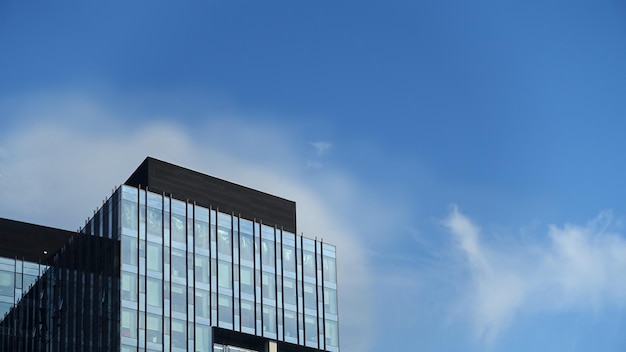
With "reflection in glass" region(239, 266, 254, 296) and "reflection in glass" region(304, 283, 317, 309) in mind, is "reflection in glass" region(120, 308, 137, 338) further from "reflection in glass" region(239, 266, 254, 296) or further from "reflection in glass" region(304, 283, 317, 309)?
"reflection in glass" region(304, 283, 317, 309)

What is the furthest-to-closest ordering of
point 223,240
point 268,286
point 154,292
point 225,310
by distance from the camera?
point 268,286 → point 223,240 → point 225,310 → point 154,292

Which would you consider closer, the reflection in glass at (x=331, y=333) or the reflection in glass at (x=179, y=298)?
the reflection in glass at (x=179, y=298)

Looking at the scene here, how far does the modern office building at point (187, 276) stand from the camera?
123 metres

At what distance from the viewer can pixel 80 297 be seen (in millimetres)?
130250

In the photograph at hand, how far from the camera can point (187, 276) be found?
126312 mm

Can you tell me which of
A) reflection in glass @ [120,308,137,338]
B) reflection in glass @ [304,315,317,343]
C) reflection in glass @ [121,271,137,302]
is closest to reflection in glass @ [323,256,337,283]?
reflection in glass @ [304,315,317,343]

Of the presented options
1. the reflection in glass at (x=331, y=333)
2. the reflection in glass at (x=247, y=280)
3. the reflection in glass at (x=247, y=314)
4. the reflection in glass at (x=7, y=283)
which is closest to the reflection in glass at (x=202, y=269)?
the reflection in glass at (x=247, y=280)

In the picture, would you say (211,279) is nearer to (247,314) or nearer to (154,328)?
(247,314)

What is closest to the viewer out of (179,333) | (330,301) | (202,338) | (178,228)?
(179,333)

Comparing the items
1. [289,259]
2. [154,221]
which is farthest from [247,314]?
[154,221]

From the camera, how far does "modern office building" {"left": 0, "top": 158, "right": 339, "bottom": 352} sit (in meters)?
123

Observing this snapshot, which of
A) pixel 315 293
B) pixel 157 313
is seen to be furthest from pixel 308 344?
pixel 157 313

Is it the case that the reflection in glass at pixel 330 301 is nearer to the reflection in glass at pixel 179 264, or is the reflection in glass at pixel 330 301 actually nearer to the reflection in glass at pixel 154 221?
the reflection in glass at pixel 179 264

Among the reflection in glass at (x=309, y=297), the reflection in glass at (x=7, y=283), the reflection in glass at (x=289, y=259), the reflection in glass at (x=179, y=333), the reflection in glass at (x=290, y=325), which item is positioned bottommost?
the reflection in glass at (x=179, y=333)
